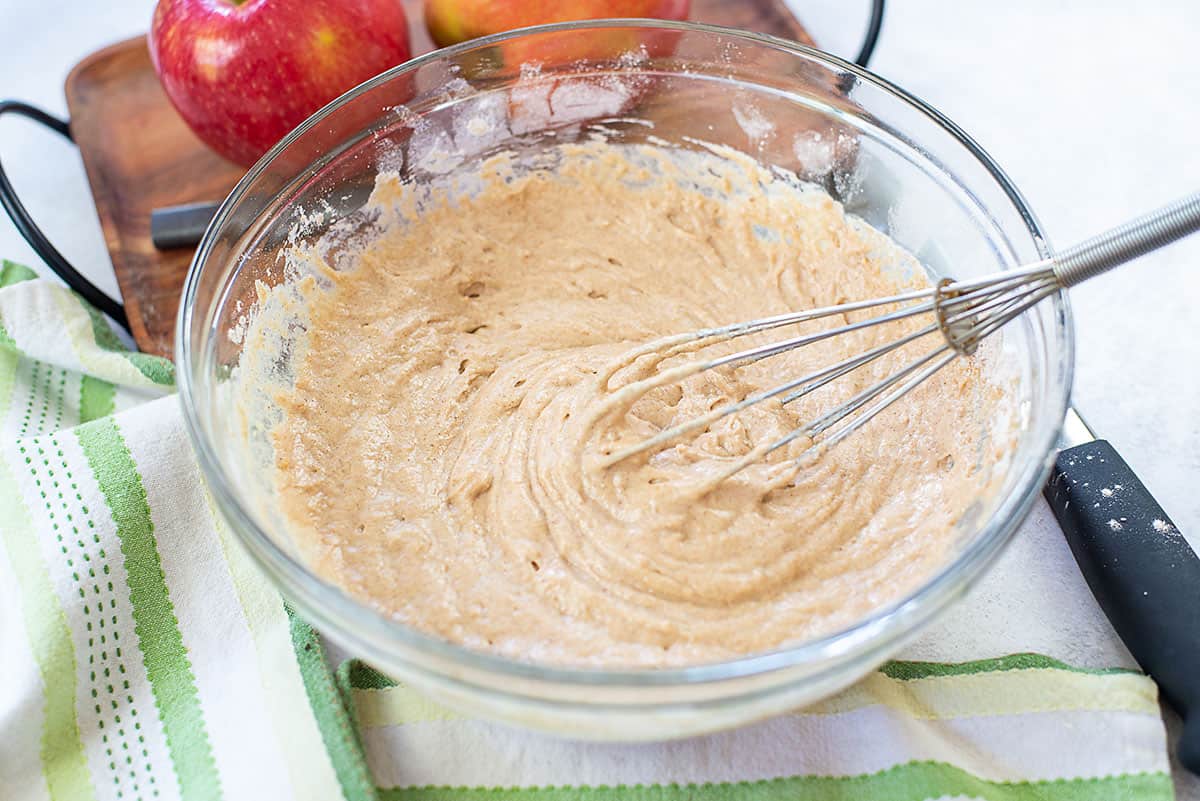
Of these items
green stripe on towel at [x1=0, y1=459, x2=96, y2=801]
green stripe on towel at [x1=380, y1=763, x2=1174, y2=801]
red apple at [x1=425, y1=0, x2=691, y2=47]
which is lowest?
green stripe on towel at [x1=0, y1=459, x2=96, y2=801]

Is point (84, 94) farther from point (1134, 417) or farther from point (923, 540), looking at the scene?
point (1134, 417)

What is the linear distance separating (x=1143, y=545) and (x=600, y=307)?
27.7 inches

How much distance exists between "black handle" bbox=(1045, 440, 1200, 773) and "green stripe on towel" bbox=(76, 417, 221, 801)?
0.96 metres

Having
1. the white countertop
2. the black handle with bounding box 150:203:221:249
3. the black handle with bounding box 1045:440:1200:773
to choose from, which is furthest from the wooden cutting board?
the black handle with bounding box 1045:440:1200:773

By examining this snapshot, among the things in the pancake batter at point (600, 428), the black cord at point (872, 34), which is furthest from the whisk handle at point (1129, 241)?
the black cord at point (872, 34)

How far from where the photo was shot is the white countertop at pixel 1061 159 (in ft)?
4.02

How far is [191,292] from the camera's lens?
1.15m

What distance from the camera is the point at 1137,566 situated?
114 centimetres

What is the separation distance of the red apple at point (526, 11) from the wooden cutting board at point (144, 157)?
0.20m

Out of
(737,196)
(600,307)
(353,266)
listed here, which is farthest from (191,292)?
(737,196)

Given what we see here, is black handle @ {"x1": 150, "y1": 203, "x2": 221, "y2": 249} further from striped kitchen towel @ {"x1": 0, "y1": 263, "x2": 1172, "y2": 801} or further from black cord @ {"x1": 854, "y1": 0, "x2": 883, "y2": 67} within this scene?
black cord @ {"x1": 854, "y1": 0, "x2": 883, "y2": 67}

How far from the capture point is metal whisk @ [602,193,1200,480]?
0.93m

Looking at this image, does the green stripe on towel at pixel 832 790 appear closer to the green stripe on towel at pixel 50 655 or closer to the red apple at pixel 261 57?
the green stripe on towel at pixel 50 655

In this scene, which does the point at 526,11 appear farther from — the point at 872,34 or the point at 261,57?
the point at 872,34
